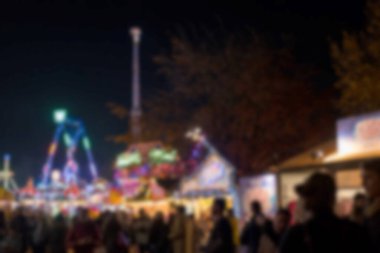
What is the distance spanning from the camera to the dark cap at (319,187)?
301cm

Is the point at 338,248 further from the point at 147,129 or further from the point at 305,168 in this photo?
the point at 147,129

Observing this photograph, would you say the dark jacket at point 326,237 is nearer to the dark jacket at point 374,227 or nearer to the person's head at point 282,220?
the dark jacket at point 374,227

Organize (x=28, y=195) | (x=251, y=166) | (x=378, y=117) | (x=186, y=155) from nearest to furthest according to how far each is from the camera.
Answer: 1. (x=378, y=117)
2. (x=251, y=166)
3. (x=186, y=155)
4. (x=28, y=195)

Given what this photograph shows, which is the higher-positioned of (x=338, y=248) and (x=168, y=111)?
(x=168, y=111)

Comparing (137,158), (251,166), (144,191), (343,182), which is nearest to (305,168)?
(343,182)

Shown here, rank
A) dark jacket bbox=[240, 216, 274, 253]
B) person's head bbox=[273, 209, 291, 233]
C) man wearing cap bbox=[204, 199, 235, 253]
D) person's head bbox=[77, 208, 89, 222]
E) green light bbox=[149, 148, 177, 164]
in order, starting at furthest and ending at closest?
green light bbox=[149, 148, 177, 164]
person's head bbox=[77, 208, 89, 222]
man wearing cap bbox=[204, 199, 235, 253]
dark jacket bbox=[240, 216, 274, 253]
person's head bbox=[273, 209, 291, 233]

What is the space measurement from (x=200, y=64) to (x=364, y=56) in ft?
24.0

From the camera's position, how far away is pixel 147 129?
30.0 m

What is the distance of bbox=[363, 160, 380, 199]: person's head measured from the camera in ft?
13.3

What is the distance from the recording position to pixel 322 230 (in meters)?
2.93

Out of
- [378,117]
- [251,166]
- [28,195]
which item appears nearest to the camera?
[378,117]

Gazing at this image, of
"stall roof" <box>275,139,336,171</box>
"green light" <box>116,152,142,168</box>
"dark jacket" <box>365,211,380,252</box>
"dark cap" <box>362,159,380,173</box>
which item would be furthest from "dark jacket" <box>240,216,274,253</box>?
"green light" <box>116,152,142,168</box>

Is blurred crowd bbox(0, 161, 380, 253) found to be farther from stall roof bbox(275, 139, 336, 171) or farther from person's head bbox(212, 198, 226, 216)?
stall roof bbox(275, 139, 336, 171)

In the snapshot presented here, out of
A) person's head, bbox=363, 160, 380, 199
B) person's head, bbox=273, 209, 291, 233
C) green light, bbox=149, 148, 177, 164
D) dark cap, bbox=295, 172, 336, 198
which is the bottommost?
person's head, bbox=273, 209, 291, 233
